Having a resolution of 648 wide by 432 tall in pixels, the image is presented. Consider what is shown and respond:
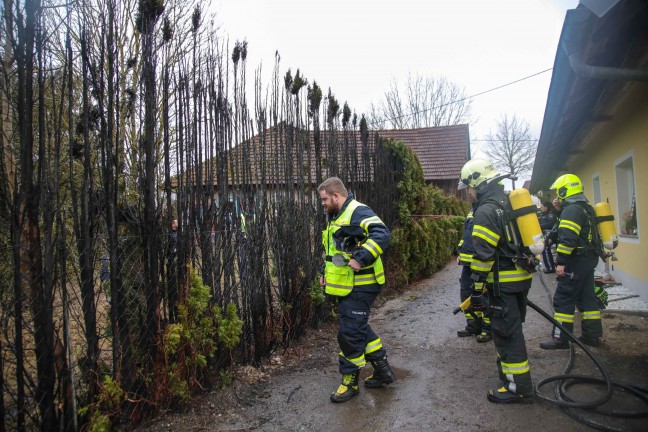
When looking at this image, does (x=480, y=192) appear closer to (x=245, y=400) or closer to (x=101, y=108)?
(x=245, y=400)

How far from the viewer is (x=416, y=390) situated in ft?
12.7

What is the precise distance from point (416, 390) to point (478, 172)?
210 cm

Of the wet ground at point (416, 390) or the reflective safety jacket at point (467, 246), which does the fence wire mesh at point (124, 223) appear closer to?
the wet ground at point (416, 390)

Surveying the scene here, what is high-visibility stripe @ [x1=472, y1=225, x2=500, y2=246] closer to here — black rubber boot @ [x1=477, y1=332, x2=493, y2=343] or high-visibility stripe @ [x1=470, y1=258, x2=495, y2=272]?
high-visibility stripe @ [x1=470, y1=258, x2=495, y2=272]

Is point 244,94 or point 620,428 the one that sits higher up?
point 244,94

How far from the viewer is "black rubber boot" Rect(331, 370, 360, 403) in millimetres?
3670

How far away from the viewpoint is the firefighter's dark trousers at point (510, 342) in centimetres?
345

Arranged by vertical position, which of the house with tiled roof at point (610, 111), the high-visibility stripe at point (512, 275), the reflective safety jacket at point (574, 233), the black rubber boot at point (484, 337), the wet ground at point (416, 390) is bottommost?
the wet ground at point (416, 390)

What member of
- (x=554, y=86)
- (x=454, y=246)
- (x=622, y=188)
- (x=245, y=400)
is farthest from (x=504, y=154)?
(x=245, y=400)

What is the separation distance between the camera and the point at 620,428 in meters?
2.96

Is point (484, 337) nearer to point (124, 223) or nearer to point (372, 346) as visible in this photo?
point (372, 346)

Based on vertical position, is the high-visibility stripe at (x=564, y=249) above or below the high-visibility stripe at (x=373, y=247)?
below

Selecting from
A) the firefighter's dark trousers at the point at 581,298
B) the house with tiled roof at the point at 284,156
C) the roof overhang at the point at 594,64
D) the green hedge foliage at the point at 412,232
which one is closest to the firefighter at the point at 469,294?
the firefighter's dark trousers at the point at 581,298

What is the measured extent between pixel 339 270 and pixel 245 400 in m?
1.43
